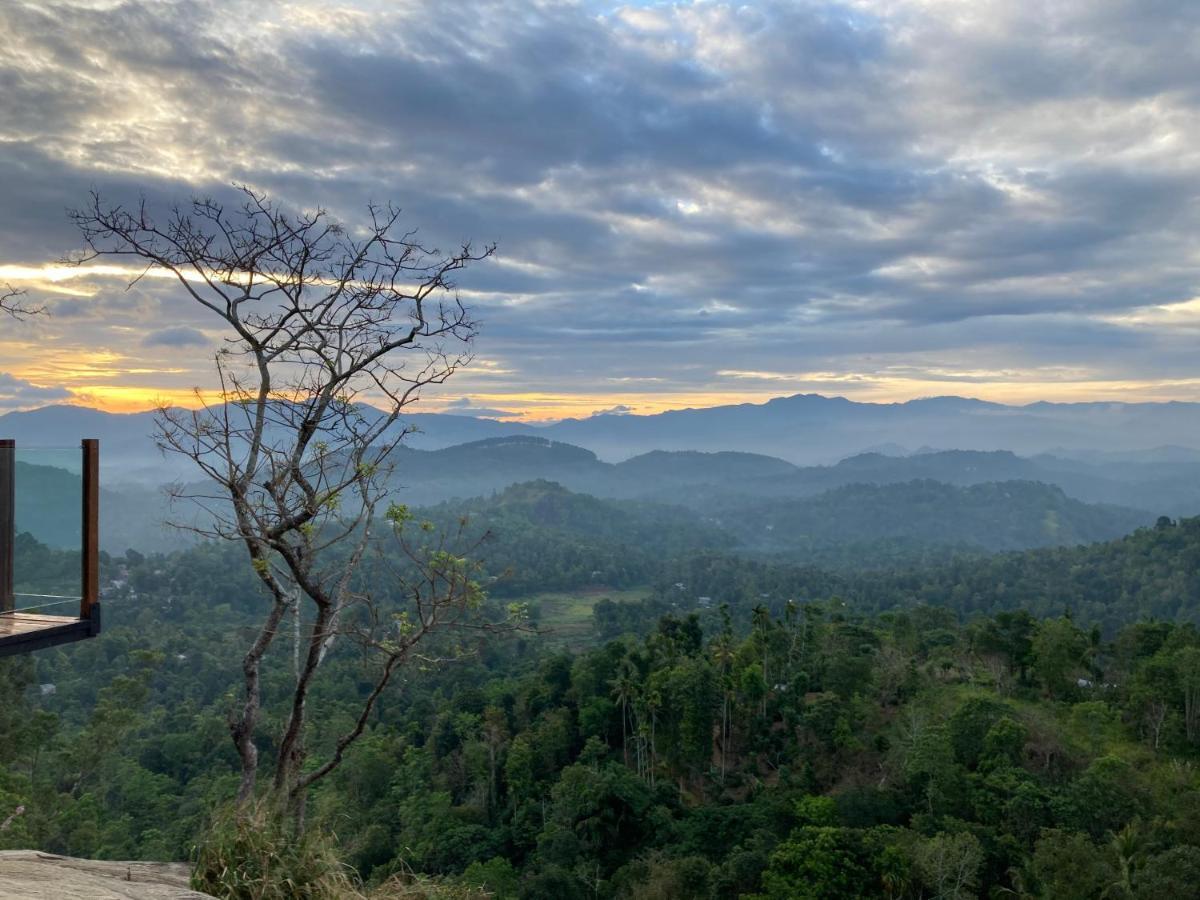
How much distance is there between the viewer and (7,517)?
16.1 ft

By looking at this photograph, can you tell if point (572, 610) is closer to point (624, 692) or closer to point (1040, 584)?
point (1040, 584)

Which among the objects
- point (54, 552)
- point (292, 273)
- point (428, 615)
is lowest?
point (428, 615)

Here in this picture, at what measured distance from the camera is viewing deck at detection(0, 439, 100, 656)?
478 cm

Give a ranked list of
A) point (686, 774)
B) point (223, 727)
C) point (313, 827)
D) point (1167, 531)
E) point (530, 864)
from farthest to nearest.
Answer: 1. point (1167, 531)
2. point (223, 727)
3. point (686, 774)
4. point (530, 864)
5. point (313, 827)

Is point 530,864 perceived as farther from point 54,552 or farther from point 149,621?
point 149,621

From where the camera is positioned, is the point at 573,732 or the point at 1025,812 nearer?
the point at 1025,812

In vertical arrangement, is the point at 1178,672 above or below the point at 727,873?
above

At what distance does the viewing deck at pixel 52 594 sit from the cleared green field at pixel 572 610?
5004 cm

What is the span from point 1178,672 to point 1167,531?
61.8m

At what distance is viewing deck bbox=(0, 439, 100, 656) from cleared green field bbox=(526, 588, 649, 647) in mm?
50041

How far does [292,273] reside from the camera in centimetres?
522

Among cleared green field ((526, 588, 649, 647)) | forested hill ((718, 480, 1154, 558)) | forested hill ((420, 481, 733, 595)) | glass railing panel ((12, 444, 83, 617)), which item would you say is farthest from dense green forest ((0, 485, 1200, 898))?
forested hill ((718, 480, 1154, 558))

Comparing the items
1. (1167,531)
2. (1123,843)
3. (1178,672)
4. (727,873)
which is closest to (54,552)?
(727,873)

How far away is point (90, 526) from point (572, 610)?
6776cm
